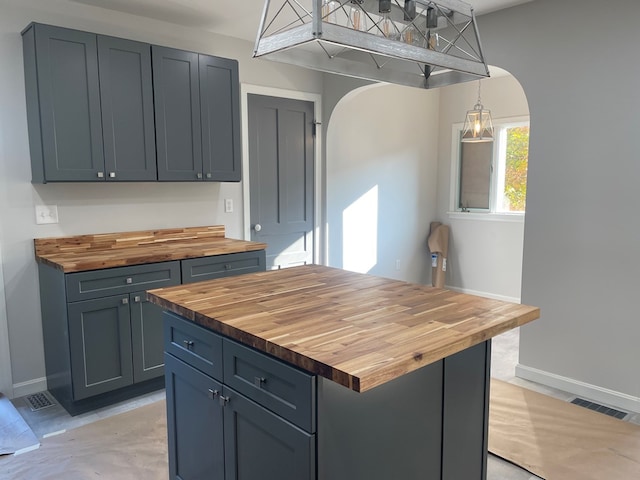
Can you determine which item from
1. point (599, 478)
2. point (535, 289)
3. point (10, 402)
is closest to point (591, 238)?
point (535, 289)

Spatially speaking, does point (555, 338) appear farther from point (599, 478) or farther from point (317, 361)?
point (317, 361)

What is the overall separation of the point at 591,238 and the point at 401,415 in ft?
6.89

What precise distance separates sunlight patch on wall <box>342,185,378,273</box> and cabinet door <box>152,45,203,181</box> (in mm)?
1826

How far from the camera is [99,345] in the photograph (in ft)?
9.29

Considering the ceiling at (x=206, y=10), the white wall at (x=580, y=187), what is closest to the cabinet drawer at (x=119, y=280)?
the ceiling at (x=206, y=10)

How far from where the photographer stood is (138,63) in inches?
122

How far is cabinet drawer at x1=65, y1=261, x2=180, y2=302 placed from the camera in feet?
8.89

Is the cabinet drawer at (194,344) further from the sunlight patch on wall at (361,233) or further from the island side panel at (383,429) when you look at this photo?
the sunlight patch on wall at (361,233)

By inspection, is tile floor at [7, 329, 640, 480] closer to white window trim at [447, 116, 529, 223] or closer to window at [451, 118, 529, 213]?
white window trim at [447, 116, 529, 223]

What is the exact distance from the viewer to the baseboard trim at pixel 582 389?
9.44 feet

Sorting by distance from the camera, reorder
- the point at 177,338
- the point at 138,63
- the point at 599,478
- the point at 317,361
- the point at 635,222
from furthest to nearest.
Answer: the point at 138,63
the point at 635,222
the point at 599,478
the point at 177,338
the point at 317,361

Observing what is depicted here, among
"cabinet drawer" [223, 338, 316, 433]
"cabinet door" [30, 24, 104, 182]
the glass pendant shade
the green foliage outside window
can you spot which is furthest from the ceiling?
"cabinet drawer" [223, 338, 316, 433]

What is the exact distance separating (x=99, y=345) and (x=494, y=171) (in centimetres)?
428

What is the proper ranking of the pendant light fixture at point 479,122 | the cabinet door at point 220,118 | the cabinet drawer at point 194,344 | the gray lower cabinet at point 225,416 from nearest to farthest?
the gray lower cabinet at point 225,416 < the cabinet drawer at point 194,344 < the cabinet door at point 220,118 < the pendant light fixture at point 479,122
